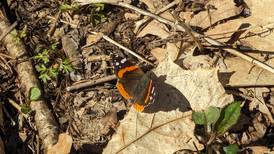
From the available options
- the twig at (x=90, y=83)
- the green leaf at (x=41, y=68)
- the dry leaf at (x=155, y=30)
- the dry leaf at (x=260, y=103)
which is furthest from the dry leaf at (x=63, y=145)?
the dry leaf at (x=260, y=103)

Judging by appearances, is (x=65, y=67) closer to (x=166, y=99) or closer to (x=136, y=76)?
(x=136, y=76)

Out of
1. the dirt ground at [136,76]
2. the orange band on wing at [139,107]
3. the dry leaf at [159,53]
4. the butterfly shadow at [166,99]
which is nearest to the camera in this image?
the orange band on wing at [139,107]

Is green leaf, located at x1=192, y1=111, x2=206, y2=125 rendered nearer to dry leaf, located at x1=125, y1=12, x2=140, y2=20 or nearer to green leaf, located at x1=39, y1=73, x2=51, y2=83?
dry leaf, located at x1=125, y1=12, x2=140, y2=20

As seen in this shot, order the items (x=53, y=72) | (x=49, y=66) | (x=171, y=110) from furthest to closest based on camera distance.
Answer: (x=49, y=66)
(x=53, y=72)
(x=171, y=110)

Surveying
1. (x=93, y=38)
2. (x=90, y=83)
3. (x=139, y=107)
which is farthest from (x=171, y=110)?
(x=93, y=38)

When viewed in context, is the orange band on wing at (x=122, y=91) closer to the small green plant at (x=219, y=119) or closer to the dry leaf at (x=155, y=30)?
the small green plant at (x=219, y=119)

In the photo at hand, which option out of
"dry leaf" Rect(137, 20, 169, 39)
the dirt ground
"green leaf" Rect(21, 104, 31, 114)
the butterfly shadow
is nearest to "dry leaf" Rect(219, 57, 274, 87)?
the dirt ground
